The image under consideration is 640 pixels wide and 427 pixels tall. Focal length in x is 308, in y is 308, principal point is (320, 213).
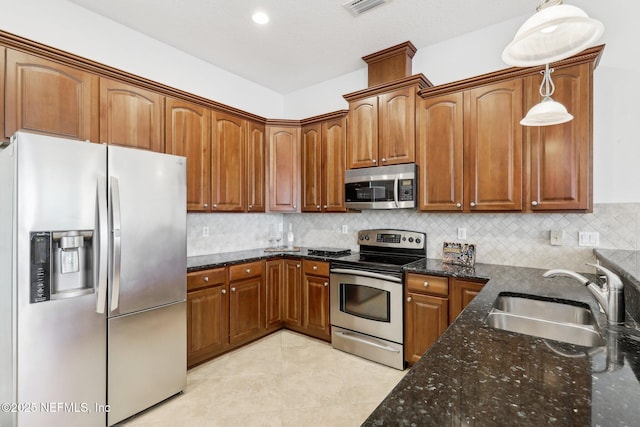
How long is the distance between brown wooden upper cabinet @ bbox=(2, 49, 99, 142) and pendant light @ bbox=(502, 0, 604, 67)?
2701 mm

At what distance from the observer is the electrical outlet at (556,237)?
2463mm

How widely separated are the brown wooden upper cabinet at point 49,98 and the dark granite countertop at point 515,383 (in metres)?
2.65

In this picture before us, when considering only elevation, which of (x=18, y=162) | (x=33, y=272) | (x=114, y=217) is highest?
(x=18, y=162)

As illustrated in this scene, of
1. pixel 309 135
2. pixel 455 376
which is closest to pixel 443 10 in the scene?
pixel 309 135

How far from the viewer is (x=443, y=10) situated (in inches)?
103

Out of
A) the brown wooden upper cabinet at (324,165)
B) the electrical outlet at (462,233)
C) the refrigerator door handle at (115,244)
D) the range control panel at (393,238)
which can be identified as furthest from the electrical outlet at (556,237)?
the refrigerator door handle at (115,244)

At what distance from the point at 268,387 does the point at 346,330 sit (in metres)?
0.91

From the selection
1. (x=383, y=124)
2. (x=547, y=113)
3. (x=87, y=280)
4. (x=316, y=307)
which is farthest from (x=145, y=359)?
(x=547, y=113)

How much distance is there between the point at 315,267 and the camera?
10.8ft

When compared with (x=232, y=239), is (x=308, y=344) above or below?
below

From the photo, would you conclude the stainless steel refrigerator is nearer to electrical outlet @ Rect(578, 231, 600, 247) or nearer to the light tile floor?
the light tile floor

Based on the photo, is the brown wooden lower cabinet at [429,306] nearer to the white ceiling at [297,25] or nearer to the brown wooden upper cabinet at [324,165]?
the brown wooden upper cabinet at [324,165]

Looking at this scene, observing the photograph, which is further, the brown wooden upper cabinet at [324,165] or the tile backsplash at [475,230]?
the brown wooden upper cabinet at [324,165]

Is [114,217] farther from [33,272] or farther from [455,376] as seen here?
[455,376]
